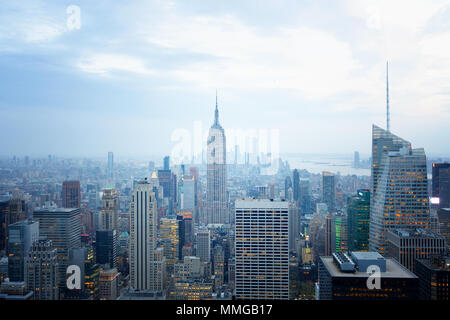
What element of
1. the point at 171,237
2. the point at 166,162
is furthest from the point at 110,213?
the point at 166,162

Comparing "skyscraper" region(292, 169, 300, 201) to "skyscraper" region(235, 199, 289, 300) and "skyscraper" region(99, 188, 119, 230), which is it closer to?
"skyscraper" region(235, 199, 289, 300)

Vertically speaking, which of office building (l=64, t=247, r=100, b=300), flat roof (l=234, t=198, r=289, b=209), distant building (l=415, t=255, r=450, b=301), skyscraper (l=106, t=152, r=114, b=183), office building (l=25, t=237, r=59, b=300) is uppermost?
skyscraper (l=106, t=152, r=114, b=183)

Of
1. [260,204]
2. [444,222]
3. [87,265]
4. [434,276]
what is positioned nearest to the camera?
[434,276]

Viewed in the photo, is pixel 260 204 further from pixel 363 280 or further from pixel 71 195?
pixel 71 195

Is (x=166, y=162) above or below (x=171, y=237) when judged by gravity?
above

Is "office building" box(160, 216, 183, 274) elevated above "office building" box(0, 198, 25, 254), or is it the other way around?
"office building" box(0, 198, 25, 254)

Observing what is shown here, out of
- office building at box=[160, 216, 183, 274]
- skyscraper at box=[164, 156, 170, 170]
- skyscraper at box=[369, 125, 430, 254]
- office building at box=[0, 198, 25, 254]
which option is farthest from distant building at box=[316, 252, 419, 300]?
office building at box=[0, 198, 25, 254]
